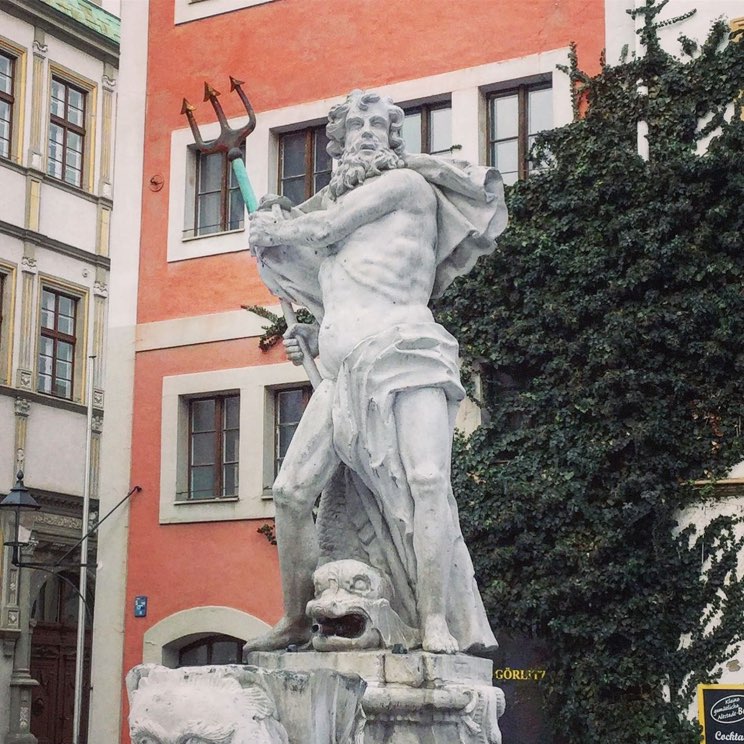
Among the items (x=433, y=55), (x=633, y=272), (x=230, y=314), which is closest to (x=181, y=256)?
(x=230, y=314)

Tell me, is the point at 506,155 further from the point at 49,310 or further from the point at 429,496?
the point at 429,496

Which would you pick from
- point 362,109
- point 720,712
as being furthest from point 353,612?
point 720,712

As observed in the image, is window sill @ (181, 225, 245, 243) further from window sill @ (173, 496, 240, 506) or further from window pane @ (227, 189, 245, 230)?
window sill @ (173, 496, 240, 506)

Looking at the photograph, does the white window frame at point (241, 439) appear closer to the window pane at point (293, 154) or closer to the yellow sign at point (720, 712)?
the window pane at point (293, 154)

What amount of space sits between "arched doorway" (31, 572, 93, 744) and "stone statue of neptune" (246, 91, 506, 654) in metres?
19.6

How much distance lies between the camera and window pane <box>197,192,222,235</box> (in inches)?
788

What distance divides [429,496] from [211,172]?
14484mm

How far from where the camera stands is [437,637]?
609 centimetres

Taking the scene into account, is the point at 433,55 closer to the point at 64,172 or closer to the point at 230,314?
the point at 230,314

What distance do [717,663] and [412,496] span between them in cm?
954

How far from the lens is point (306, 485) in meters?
6.43

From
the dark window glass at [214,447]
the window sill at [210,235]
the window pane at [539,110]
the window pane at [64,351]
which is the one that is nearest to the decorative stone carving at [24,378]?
the window pane at [64,351]

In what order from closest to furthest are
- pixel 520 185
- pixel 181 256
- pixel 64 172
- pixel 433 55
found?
1. pixel 520 185
2. pixel 433 55
3. pixel 181 256
4. pixel 64 172

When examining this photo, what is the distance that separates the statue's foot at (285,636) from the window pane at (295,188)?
13.3 metres
